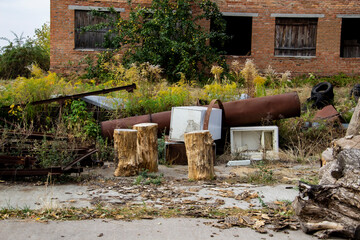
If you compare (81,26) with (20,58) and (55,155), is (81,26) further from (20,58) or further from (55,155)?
(55,155)

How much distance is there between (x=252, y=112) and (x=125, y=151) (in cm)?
311

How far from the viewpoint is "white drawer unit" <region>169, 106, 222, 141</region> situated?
7410 mm

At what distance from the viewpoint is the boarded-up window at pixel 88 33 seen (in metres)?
16.5

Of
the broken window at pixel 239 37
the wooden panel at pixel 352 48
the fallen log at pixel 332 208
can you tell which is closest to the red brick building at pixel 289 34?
the wooden panel at pixel 352 48

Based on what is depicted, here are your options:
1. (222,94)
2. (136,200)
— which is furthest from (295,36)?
(136,200)

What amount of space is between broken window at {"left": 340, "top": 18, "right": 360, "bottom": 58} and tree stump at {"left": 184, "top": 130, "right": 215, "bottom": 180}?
580 inches

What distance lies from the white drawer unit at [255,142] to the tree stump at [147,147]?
2013mm

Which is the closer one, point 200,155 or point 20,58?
point 200,155

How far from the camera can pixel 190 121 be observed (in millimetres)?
7504

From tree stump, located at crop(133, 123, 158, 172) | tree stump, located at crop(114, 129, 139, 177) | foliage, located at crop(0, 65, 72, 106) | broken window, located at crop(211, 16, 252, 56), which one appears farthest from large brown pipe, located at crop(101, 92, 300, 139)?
broken window, located at crop(211, 16, 252, 56)

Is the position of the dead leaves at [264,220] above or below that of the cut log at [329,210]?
below

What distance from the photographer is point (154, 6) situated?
1580cm

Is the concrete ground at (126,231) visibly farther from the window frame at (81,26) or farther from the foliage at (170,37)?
the window frame at (81,26)

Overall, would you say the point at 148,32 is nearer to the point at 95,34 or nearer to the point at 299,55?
the point at 95,34
